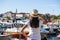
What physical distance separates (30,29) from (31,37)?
0.41ft

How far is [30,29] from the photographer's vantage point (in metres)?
3.77

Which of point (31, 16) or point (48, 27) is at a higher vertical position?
point (31, 16)

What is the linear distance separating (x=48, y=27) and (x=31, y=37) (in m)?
14.1

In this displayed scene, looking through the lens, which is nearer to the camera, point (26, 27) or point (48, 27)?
point (26, 27)

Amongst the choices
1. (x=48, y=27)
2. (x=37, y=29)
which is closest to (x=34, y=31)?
(x=37, y=29)

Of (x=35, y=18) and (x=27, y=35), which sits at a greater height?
(x=35, y=18)

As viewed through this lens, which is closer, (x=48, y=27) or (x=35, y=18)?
(x=35, y=18)

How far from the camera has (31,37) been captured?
3764 mm

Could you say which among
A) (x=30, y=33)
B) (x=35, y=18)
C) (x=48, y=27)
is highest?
(x=35, y=18)

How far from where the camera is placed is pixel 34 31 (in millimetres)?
3760

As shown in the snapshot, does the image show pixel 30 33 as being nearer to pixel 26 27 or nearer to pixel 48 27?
pixel 26 27

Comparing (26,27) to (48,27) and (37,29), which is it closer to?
(37,29)

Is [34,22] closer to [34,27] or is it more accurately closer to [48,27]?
[34,27]

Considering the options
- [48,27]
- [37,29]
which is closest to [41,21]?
[37,29]
